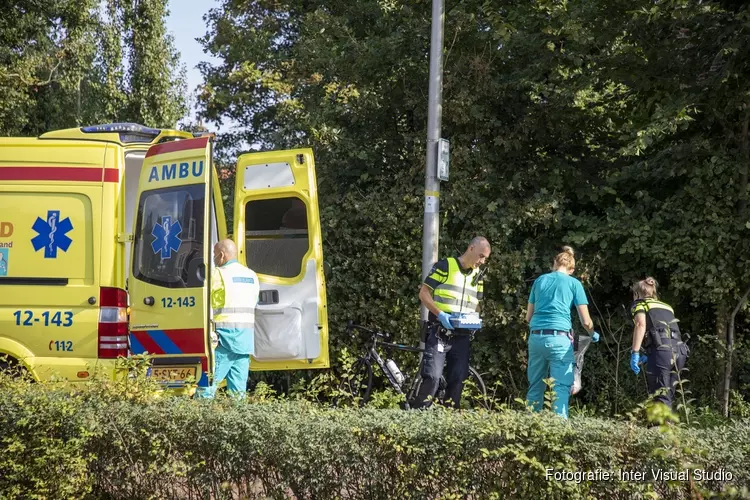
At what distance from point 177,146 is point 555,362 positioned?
344 cm

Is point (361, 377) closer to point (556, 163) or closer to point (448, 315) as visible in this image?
point (448, 315)

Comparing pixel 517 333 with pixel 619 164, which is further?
pixel 619 164

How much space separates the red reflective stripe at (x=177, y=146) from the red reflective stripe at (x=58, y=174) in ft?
1.11

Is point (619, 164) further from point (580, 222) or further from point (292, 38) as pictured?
point (292, 38)

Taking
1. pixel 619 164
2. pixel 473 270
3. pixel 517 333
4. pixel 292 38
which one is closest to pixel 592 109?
pixel 619 164

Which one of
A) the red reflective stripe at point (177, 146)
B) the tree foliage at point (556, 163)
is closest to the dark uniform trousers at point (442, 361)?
the tree foliage at point (556, 163)

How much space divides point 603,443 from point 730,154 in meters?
5.03

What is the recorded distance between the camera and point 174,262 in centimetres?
703

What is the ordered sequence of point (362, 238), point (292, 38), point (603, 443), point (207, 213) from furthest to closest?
point (292, 38) < point (362, 238) < point (207, 213) < point (603, 443)

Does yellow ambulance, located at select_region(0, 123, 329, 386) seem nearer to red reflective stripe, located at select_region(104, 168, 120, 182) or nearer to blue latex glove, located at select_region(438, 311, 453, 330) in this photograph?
red reflective stripe, located at select_region(104, 168, 120, 182)

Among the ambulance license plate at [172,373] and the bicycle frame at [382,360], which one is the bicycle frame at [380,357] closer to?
the bicycle frame at [382,360]

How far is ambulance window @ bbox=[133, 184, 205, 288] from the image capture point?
6922 millimetres

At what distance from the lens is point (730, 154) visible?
333 inches

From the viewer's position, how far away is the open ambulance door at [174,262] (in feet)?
22.4
